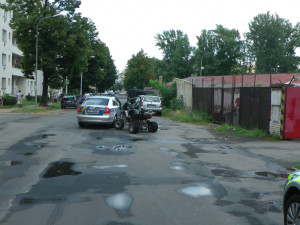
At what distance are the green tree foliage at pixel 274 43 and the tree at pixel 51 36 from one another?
34.0 m

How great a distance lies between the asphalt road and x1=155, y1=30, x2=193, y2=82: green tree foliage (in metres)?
67.2

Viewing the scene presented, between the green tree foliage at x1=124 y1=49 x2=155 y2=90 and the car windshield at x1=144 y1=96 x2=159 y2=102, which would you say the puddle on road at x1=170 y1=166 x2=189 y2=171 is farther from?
the green tree foliage at x1=124 y1=49 x2=155 y2=90

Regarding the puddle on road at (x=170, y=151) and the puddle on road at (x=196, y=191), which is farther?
the puddle on road at (x=170, y=151)

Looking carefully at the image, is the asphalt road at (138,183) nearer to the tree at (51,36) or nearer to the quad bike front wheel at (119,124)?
the quad bike front wheel at (119,124)

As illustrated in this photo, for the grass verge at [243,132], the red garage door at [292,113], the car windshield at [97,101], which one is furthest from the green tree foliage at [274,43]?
the red garage door at [292,113]

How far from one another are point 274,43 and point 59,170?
59.2m

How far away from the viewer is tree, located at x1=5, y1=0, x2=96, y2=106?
34844 millimetres

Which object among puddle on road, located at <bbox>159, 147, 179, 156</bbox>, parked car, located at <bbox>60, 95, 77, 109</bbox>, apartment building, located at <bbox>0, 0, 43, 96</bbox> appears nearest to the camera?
puddle on road, located at <bbox>159, 147, 179, 156</bbox>

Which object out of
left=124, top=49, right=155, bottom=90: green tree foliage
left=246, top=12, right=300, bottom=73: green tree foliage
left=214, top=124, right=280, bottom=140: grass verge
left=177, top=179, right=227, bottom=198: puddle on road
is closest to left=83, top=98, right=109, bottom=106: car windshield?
left=214, top=124, right=280, bottom=140: grass verge

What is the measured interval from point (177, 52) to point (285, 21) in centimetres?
2321

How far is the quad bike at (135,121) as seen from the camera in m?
15.9

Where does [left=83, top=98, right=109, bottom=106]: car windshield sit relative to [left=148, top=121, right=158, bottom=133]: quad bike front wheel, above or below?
above

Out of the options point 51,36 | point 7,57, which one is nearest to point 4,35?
point 7,57

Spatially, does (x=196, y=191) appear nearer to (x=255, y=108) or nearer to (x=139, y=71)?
(x=255, y=108)
